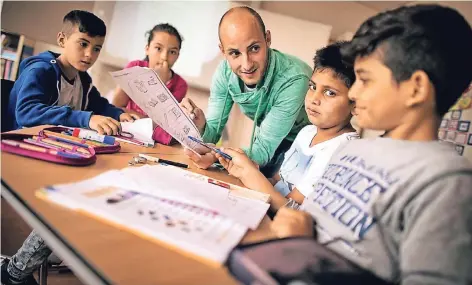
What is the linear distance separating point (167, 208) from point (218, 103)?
1073 millimetres

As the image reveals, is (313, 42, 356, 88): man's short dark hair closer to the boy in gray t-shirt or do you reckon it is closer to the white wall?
the boy in gray t-shirt

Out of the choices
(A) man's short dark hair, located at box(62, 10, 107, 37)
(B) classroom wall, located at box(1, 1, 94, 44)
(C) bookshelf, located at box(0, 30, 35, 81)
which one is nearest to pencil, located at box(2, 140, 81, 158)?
(A) man's short dark hair, located at box(62, 10, 107, 37)

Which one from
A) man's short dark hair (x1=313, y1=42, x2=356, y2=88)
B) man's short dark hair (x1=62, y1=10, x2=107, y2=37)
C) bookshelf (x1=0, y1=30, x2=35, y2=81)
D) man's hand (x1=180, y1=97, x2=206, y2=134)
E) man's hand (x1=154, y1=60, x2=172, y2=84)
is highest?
man's short dark hair (x1=313, y1=42, x2=356, y2=88)

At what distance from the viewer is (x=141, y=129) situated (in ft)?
4.40

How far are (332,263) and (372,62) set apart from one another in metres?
0.40

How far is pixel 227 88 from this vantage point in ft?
4.98

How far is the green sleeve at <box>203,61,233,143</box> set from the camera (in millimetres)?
1532

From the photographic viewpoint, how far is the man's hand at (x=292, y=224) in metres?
0.58

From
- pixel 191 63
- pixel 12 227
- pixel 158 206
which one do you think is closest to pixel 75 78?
pixel 12 227

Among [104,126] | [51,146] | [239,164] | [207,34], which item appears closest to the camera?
[51,146]

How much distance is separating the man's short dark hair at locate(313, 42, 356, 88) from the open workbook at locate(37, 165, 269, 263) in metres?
0.53

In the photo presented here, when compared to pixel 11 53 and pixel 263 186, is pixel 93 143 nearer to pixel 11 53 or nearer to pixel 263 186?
pixel 263 186

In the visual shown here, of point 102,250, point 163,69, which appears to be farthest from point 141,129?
point 102,250

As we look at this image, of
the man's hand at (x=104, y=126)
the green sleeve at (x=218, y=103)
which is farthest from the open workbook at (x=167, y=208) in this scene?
the green sleeve at (x=218, y=103)
